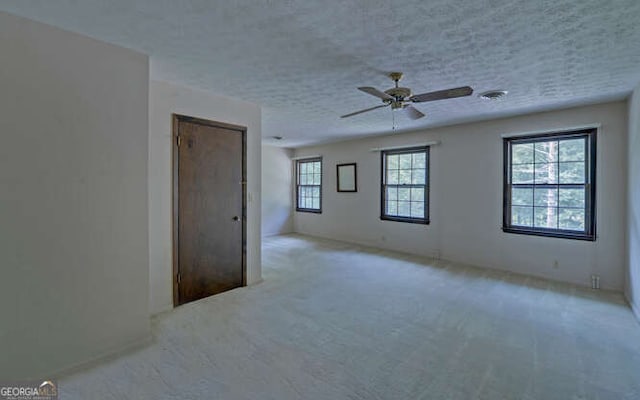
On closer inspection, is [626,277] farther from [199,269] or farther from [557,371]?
[199,269]

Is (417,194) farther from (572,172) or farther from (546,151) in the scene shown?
(572,172)

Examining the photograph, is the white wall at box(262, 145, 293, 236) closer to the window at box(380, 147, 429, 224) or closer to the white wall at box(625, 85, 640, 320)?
the window at box(380, 147, 429, 224)

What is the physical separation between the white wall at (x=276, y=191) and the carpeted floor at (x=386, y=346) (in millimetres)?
3776

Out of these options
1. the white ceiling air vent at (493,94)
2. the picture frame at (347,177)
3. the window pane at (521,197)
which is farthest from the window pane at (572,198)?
the picture frame at (347,177)

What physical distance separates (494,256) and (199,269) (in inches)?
171

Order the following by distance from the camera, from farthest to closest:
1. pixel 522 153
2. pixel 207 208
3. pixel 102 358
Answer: pixel 522 153 < pixel 207 208 < pixel 102 358

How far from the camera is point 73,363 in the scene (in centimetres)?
220

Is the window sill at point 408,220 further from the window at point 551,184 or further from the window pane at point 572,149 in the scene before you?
the window pane at point 572,149

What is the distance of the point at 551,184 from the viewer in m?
4.28

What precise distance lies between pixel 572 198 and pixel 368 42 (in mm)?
3796

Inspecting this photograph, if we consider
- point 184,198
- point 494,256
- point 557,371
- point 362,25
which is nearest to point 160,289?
point 184,198

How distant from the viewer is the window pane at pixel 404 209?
5977 millimetres

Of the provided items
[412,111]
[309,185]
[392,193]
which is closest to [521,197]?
[392,193]

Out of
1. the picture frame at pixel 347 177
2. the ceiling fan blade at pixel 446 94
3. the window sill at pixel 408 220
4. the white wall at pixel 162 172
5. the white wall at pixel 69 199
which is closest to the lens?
the white wall at pixel 69 199
